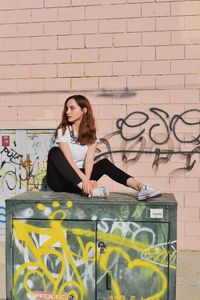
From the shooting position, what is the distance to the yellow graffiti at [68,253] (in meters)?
3.14

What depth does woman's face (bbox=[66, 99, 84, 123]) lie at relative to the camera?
154 inches

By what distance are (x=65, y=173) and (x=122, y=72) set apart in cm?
257

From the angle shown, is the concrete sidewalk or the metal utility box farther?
the concrete sidewalk

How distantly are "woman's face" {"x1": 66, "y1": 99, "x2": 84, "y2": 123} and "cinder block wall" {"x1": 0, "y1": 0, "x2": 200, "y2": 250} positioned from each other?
6.14 feet

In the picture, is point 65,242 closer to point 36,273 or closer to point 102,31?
point 36,273

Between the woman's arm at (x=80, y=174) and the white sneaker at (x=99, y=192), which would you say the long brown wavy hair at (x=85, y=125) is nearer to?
the woman's arm at (x=80, y=174)

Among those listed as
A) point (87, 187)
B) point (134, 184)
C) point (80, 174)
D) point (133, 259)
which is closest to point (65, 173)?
point (80, 174)

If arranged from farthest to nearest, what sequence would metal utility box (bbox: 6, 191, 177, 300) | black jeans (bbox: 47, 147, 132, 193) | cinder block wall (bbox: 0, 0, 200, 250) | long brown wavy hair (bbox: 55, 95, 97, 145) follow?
cinder block wall (bbox: 0, 0, 200, 250), long brown wavy hair (bbox: 55, 95, 97, 145), black jeans (bbox: 47, 147, 132, 193), metal utility box (bbox: 6, 191, 177, 300)

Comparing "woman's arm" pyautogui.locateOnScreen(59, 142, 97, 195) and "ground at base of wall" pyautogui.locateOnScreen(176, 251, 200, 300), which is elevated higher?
"woman's arm" pyautogui.locateOnScreen(59, 142, 97, 195)

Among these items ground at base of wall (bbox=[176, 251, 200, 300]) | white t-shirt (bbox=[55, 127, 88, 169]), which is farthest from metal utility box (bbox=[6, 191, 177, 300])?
ground at base of wall (bbox=[176, 251, 200, 300])

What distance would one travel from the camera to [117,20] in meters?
5.75

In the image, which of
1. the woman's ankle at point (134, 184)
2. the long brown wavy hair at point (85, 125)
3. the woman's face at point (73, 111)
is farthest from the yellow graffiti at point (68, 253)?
the woman's face at point (73, 111)

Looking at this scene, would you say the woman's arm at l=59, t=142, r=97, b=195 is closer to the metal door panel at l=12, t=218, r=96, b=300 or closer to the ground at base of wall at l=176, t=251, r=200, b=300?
the metal door panel at l=12, t=218, r=96, b=300

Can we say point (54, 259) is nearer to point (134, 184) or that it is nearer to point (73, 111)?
point (134, 184)
